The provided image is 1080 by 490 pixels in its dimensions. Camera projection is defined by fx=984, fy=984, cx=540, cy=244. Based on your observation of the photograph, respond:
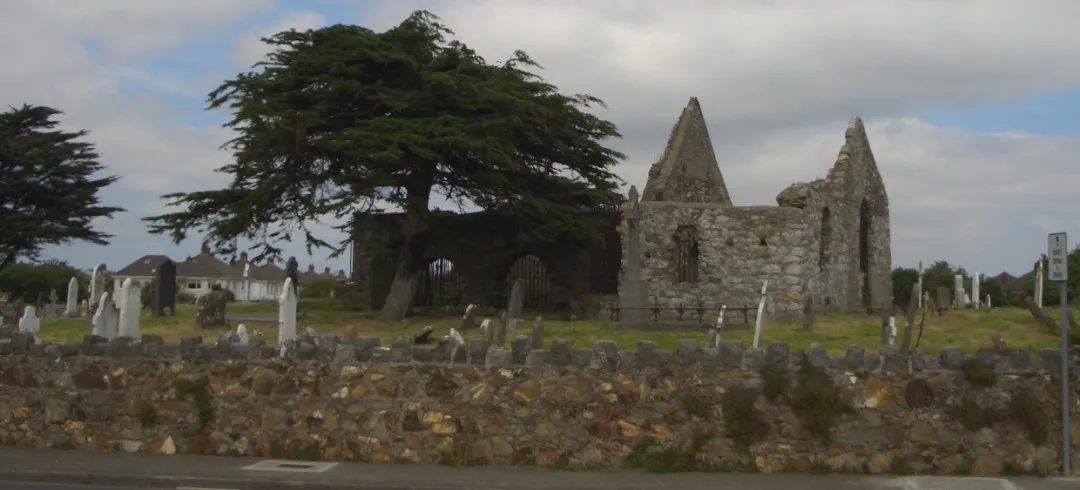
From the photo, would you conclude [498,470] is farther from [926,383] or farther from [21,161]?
[21,161]

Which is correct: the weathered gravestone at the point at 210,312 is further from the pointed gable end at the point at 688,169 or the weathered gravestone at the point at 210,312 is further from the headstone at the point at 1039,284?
the headstone at the point at 1039,284

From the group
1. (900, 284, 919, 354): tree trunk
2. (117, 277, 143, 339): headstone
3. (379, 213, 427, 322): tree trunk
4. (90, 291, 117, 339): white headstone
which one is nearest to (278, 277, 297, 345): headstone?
(90, 291, 117, 339): white headstone

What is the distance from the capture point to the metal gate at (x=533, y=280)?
31422mm

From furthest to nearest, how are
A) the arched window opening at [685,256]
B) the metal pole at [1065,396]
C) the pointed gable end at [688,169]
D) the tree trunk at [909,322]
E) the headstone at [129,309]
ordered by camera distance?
the pointed gable end at [688,169]
the arched window opening at [685,256]
the headstone at [129,309]
the tree trunk at [909,322]
the metal pole at [1065,396]

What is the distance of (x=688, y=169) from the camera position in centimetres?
3139

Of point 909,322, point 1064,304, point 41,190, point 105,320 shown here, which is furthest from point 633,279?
point 41,190

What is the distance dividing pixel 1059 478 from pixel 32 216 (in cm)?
3957

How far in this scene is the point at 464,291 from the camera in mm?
31406

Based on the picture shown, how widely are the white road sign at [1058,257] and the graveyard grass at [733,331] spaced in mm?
5253

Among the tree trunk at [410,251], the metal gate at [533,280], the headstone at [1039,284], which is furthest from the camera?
the metal gate at [533,280]

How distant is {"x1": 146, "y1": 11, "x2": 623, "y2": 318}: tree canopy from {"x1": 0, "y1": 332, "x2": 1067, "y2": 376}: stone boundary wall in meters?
11.8

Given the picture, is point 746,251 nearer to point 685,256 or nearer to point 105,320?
point 685,256

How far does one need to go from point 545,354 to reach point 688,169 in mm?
21499

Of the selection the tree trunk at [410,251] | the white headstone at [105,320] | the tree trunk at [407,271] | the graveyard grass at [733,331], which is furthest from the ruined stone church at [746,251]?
the white headstone at [105,320]
